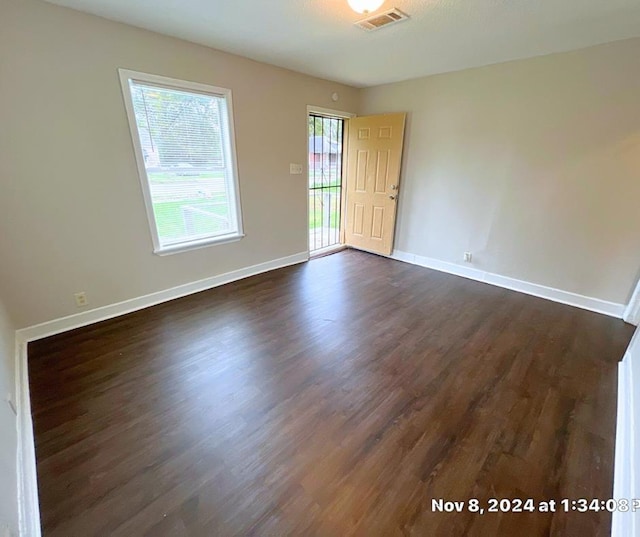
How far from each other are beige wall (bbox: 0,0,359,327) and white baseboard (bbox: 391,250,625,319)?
279 centimetres

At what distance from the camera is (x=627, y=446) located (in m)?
1.52

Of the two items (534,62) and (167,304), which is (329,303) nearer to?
(167,304)

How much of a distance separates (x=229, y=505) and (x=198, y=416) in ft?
1.89

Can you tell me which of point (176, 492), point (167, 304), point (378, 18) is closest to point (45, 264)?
point (167, 304)

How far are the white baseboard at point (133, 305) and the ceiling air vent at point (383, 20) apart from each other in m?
2.73

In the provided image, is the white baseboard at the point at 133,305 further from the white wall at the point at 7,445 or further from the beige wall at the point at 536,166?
the beige wall at the point at 536,166

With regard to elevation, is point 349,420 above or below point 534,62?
below

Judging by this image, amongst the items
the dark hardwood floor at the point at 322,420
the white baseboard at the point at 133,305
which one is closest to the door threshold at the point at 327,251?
the white baseboard at the point at 133,305

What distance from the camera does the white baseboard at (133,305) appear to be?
8.29 feet

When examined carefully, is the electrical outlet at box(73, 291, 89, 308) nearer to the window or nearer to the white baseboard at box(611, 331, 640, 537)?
the window

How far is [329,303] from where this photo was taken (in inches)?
125

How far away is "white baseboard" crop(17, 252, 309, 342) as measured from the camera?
8.29 ft

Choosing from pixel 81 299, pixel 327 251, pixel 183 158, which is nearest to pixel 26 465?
pixel 81 299

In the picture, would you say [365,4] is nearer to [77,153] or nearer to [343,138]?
[77,153]
